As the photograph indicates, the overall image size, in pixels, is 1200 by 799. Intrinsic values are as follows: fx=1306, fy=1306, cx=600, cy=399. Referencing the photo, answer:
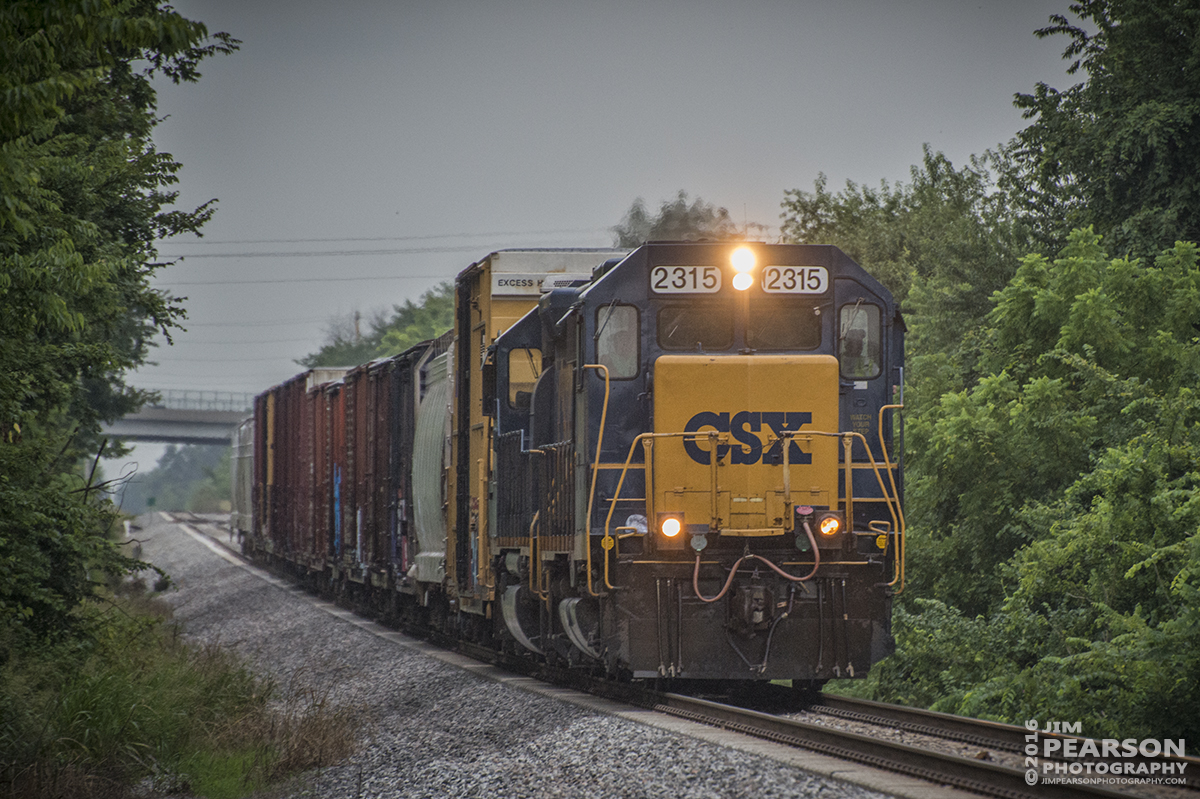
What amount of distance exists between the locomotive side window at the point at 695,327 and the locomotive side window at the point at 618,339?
24 cm

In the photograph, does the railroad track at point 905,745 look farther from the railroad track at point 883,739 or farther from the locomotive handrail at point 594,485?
the locomotive handrail at point 594,485

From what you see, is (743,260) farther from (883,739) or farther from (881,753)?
(881,753)

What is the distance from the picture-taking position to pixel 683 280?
1096 cm

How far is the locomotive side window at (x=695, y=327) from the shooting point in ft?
35.9

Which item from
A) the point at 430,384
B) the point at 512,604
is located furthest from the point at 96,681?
the point at 430,384

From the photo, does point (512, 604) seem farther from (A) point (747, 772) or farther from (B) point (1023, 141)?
(B) point (1023, 141)

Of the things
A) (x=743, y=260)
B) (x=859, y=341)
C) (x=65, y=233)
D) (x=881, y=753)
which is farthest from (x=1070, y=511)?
(x=65, y=233)

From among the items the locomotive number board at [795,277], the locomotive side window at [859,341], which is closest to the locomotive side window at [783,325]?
the locomotive number board at [795,277]

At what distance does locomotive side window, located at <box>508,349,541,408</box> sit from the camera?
44.8 ft

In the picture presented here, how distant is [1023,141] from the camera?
24172 mm

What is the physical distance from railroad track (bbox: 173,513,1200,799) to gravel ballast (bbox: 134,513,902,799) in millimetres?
638

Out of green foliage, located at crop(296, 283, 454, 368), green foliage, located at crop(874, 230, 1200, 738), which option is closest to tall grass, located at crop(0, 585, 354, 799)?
green foliage, located at crop(874, 230, 1200, 738)

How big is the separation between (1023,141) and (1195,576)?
12.9m

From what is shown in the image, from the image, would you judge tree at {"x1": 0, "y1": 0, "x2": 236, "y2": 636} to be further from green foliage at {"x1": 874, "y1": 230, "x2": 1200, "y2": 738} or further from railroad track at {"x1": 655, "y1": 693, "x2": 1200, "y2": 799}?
green foliage at {"x1": 874, "y1": 230, "x2": 1200, "y2": 738}
